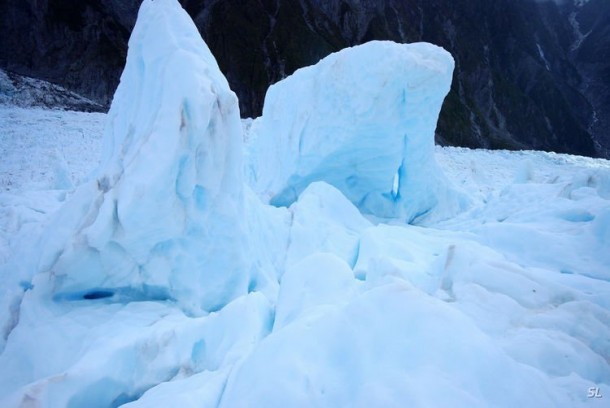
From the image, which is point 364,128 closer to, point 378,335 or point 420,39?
point 378,335

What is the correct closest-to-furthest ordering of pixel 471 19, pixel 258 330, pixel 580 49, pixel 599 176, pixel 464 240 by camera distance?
pixel 258 330 < pixel 464 240 < pixel 599 176 < pixel 471 19 < pixel 580 49

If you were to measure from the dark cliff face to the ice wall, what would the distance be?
33099 millimetres

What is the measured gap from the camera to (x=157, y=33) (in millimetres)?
4242

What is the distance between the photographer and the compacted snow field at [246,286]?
217cm

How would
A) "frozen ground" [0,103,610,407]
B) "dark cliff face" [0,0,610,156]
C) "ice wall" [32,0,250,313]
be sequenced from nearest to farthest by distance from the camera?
"frozen ground" [0,103,610,407]
"ice wall" [32,0,250,313]
"dark cliff face" [0,0,610,156]

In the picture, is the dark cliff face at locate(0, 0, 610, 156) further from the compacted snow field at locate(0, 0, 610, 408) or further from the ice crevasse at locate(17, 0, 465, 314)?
the ice crevasse at locate(17, 0, 465, 314)

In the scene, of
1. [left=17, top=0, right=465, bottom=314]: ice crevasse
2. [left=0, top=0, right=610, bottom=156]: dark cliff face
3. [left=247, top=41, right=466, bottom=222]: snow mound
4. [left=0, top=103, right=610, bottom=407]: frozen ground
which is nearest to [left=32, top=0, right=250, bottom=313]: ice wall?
[left=17, top=0, right=465, bottom=314]: ice crevasse

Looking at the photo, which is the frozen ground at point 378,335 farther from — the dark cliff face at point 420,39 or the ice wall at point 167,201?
the dark cliff face at point 420,39

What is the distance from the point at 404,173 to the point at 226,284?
5.51 metres

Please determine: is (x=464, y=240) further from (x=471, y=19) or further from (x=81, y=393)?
(x=471, y=19)

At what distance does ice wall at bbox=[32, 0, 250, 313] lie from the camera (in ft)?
11.2

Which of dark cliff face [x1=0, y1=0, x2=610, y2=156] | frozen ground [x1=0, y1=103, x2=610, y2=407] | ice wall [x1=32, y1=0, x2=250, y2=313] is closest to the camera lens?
frozen ground [x1=0, y1=103, x2=610, y2=407]

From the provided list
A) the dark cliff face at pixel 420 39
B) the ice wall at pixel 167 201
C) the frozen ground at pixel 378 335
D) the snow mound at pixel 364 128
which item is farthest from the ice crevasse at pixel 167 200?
the dark cliff face at pixel 420 39

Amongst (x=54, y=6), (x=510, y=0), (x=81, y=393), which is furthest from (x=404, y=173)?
(x=510, y=0)
